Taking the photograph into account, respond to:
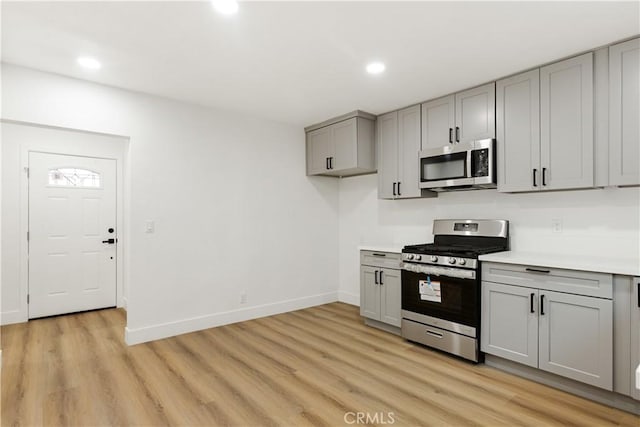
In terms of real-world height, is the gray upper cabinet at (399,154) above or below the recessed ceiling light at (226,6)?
below

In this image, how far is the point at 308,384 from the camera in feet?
8.75

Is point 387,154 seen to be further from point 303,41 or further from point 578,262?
point 578,262

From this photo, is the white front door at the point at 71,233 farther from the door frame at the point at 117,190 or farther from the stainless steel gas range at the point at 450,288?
the stainless steel gas range at the point at 450,288

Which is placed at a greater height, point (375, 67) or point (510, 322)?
point (375, 67)

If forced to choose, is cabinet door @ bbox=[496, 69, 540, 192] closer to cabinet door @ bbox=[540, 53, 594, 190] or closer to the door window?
cabinet door @ bbox=[540, 53, 594, 190]

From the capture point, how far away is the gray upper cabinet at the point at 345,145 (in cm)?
423

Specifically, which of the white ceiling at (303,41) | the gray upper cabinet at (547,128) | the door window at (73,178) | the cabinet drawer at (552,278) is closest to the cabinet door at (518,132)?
the gray upper cabinet at (547,128)

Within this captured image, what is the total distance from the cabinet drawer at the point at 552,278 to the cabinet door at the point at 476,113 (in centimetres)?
123

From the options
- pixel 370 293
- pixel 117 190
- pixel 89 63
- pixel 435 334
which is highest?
pixel 89 63

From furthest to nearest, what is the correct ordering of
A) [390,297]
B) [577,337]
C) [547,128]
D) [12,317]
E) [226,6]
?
[12,317]
[390,297]
[547,128]
[577,337]
[226,6]

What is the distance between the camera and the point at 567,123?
2.77m

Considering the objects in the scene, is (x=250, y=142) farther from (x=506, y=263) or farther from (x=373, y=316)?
(x=506, y=263)

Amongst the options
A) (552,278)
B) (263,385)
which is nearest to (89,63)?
(263,385)

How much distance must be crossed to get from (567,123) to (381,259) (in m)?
2.10
